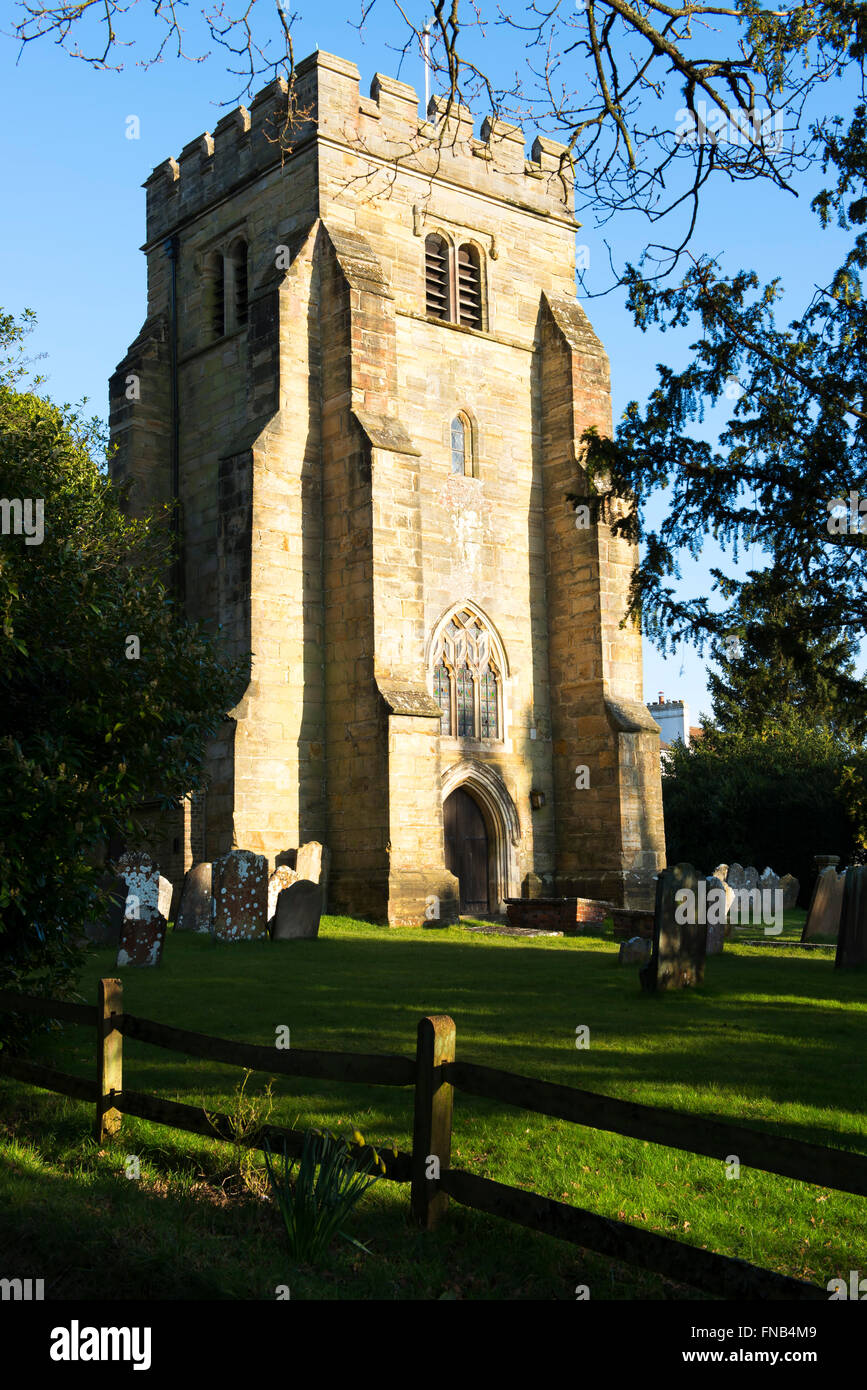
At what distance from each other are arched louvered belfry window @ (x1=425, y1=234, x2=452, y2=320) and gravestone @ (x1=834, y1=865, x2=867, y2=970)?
51.7ft

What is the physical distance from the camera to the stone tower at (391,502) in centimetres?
2022

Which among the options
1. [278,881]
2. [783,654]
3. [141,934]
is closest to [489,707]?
[278,881]

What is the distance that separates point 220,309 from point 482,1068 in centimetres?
2338

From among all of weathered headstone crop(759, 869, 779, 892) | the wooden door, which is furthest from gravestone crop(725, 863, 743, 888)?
the wooden door

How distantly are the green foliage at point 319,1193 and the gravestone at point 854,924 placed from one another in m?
8.77

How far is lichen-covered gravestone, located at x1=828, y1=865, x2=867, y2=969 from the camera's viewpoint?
12.5 meters

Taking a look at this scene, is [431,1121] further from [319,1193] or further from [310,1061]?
[310,1061]

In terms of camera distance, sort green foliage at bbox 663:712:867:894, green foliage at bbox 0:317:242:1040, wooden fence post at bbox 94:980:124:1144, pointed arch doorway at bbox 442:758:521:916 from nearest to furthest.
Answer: wooden fence post at bbox 94:980:124:1144
green foliage at bbox 0:317:242:1040
pointed arch doorway at bbox 442:758:521:916
green foliage at bbox 663:712:867:894

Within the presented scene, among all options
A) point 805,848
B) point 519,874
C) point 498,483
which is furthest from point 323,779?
point 805,848

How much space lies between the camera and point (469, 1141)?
6066 mm

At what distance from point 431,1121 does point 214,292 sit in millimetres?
23594

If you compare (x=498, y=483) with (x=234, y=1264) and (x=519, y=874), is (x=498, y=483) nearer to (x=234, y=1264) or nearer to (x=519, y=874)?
(x=519, y=874)

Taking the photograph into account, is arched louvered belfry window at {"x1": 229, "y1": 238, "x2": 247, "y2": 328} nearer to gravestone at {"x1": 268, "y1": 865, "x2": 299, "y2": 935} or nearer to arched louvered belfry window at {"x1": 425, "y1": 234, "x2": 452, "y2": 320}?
arched louvered belfry window at {"x1": 425, "y1": 234, "x2": 452, "y2": 320}

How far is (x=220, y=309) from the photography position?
25.5 metres
